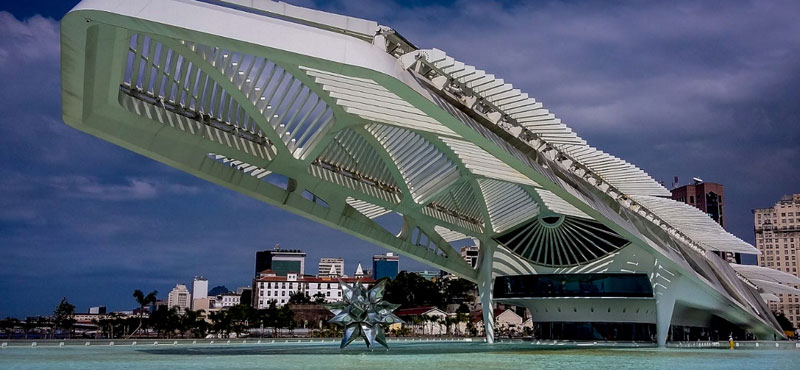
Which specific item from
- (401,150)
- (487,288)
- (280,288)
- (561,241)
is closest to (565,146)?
(401,150)

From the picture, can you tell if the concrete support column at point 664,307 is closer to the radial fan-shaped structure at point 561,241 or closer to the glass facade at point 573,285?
the glass facade at point 573,285

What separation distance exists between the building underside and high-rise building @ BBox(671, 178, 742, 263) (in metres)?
130

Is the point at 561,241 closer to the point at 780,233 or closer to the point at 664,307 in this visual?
the point at 664,307

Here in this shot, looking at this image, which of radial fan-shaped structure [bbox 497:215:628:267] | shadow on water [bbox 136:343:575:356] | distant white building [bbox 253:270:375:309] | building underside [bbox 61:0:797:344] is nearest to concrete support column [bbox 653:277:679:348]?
building underside [bbox 61:0:797:344]

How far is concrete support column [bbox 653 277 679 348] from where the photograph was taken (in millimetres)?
43969

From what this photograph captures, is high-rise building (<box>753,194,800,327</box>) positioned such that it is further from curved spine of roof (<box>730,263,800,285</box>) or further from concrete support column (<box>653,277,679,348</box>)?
concrete support column (<box>653,277,679,348</box>)

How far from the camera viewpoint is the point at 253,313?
301ft

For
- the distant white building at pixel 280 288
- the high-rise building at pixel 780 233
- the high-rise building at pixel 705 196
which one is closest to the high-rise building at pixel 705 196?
the high-rise building at pixel 705 196

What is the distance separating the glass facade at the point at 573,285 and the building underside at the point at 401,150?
87 mm

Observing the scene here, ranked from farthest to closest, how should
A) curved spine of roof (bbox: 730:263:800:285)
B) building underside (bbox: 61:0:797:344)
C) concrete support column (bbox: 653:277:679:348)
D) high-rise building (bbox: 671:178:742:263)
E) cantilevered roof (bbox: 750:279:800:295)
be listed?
high-rise building (bbox: 671:178:742:263) → cantilevered roof (bbox: 750:279:800:295) → curved spine of roof (bbox: 730:263:800:285) → concrete support column (bbox: 653:277:679:348) → building underside (bbox: 61:0:797:344)

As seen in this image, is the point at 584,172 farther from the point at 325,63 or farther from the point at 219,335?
the point at 219,335

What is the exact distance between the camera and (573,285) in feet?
158

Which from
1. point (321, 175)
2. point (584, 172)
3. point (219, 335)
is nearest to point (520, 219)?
point (584, 172)

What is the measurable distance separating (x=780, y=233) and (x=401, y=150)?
14540cm
